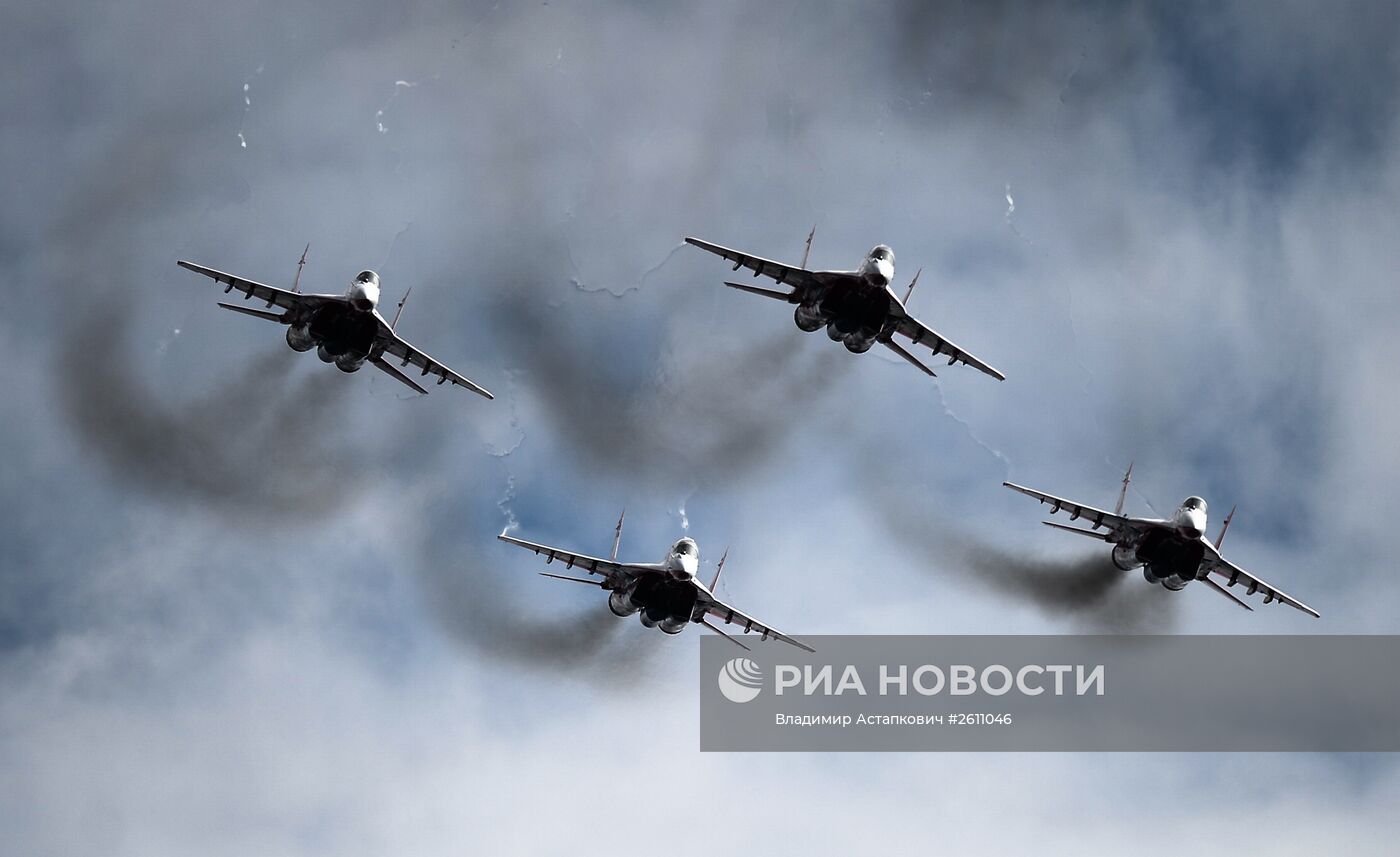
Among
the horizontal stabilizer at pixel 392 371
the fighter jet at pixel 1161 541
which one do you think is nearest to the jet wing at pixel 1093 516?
the fighter jet at pixel 1161 541

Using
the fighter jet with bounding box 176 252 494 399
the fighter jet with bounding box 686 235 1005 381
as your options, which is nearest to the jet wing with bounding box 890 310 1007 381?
the fighter jet with bounding box 686 235 1005 381

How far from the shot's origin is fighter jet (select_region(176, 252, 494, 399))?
316ft

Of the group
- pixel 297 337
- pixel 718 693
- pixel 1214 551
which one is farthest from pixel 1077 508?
pixel 297 337

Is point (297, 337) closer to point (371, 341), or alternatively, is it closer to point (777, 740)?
point (371, 341)

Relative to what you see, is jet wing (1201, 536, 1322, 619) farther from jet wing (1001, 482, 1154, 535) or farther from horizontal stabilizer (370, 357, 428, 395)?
horizontal stabilizer (370, 357, 428, 395)

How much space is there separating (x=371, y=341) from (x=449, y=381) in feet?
18.5

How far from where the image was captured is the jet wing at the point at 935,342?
325ft

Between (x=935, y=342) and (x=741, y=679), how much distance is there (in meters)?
27.4

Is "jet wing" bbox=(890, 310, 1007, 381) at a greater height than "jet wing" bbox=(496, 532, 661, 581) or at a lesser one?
greater

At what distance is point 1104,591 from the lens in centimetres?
11319

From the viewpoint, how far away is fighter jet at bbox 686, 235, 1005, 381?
9550cm

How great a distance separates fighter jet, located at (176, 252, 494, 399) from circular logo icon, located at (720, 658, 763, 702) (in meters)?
28.8

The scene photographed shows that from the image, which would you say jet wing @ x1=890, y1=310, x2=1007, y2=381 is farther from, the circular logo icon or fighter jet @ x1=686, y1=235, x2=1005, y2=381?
the circular logo icon

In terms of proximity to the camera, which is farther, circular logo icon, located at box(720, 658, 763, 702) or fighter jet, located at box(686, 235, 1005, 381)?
circular logo icon, located at box(720, 658, 763, 702)
